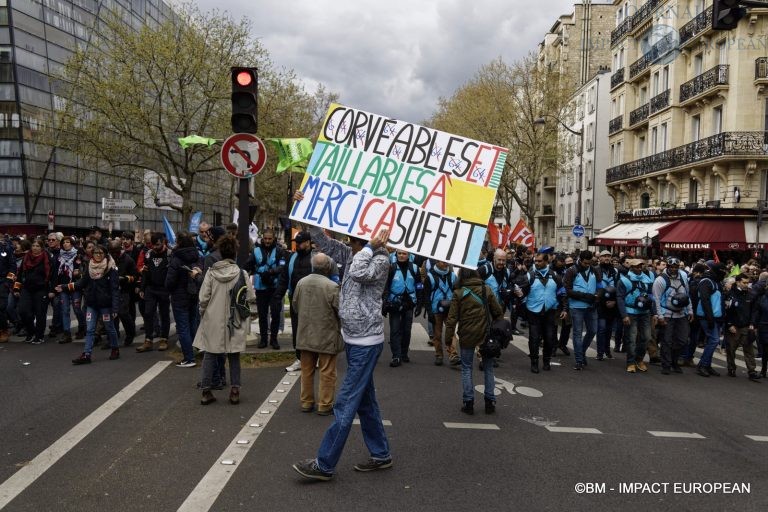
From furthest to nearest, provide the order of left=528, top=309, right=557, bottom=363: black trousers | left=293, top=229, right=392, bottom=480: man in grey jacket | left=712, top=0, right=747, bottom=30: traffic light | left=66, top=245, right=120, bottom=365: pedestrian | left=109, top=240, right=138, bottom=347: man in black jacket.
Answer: left=109, top=240, right=138, bottom=347: man in black jacket
left=528, top=309, right=557, bottom=363: black trousers
left=712, top=0, right=747, bottom=30: traffic light
left=66, top=245, right=120, bottom=365: pedestrian
left=293, top=229, right=392, bottom=480: man in grey jacket

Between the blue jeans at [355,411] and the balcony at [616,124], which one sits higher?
the balcony at [616,124]

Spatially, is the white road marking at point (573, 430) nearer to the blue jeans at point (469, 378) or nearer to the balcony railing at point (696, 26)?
the blue jeans at point (469, 378)

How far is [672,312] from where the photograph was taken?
10.0m

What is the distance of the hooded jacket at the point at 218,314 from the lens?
684 cm

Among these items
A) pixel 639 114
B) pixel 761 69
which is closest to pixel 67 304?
pixel 761 69

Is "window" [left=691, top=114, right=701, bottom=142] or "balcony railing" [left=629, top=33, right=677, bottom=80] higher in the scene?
"balcony railing" [left=629, top=33, right=677, bottom=80]

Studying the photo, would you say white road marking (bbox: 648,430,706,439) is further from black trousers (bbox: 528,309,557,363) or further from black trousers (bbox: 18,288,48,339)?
black trousers (bbox: 18,288,48,339)

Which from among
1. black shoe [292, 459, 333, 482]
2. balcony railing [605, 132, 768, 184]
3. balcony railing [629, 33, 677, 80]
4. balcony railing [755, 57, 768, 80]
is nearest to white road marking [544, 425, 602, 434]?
black shoe [292, 459, 333, 482]

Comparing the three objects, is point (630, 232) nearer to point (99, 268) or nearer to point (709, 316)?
point (709, 316)

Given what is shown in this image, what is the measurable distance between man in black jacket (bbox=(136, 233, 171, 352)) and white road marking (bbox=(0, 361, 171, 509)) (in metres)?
2.00

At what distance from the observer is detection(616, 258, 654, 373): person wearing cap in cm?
991

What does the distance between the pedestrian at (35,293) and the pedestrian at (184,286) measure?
304cm

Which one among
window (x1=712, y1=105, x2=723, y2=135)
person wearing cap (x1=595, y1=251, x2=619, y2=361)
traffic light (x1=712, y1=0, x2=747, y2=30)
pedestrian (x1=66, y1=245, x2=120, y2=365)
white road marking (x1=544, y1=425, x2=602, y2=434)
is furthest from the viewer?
window (x1=712, y1=105, x2=723, y2=135)

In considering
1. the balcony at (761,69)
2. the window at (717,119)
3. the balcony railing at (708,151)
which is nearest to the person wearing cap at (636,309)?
the balcony railing at (708,151)
